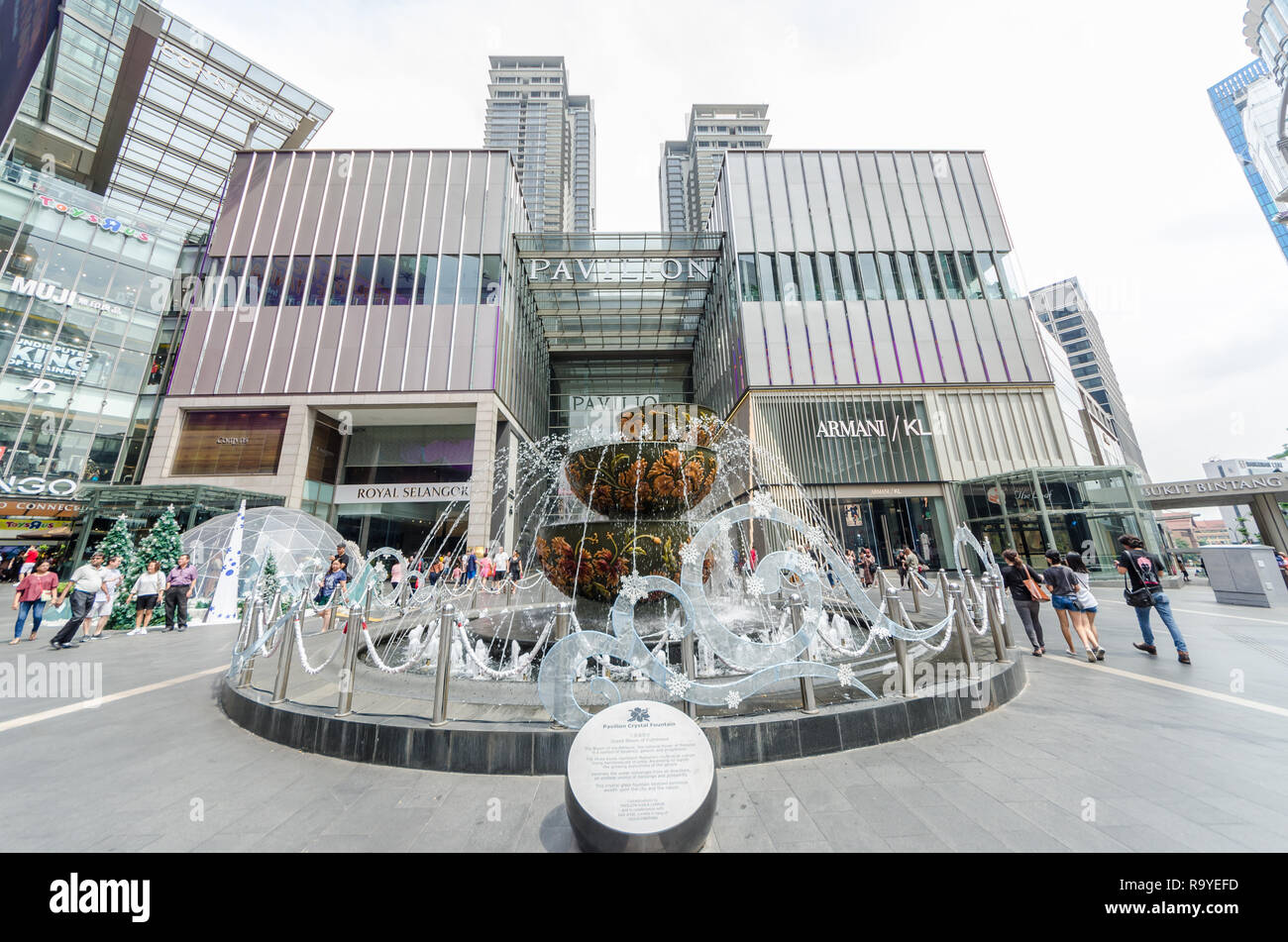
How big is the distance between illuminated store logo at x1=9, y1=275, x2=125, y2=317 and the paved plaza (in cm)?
3342

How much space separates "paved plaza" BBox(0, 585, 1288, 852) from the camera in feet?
7.86

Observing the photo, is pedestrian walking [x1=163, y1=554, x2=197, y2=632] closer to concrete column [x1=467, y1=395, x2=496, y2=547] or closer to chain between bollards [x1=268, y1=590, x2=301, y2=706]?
chain between bollards [x1=268, y1=590, x2=301, y2=706]

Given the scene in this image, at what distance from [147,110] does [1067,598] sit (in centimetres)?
4417

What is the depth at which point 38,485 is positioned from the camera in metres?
21.6

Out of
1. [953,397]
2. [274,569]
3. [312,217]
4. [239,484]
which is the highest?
[312,217]

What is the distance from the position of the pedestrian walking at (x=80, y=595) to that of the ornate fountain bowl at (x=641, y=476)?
31.5 feet

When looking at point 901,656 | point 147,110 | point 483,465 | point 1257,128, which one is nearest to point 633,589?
point 901,656

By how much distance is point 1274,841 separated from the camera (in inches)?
88.6

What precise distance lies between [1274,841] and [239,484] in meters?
29.4

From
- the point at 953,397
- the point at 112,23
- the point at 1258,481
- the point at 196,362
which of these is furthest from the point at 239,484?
the point at 1258,481

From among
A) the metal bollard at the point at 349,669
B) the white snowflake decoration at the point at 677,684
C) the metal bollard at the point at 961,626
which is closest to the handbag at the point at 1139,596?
the metal bollard at the point at 961,626

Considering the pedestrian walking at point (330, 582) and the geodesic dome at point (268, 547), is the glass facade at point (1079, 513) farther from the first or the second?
the geodesic dome at point (268, 547)

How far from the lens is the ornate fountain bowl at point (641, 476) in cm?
574
